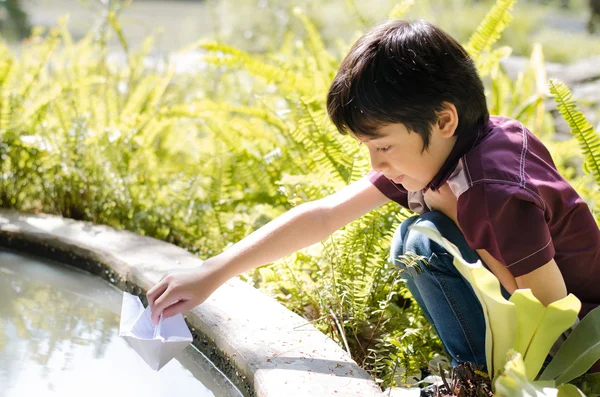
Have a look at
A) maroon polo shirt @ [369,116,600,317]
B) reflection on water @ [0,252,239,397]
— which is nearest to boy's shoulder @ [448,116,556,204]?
maroon polo shirt @ [369,116,600,317]

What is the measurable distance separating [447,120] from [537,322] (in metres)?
0.46

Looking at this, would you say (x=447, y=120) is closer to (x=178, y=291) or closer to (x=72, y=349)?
(x=178, y=291)

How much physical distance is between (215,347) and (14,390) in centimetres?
50

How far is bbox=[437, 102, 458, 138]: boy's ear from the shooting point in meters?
1.50

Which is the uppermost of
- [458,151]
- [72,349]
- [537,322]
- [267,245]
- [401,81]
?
[401,81]

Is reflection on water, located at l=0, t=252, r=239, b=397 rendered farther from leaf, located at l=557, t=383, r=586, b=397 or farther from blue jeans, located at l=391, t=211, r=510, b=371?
leaf, located at l=557, t=383, r=586, b=397

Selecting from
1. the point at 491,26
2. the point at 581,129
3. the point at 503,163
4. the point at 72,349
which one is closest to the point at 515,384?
the point at 503,163

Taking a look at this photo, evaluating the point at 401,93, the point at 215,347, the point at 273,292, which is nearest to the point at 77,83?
the point at 273,292

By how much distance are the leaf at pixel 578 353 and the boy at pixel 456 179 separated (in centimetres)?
10

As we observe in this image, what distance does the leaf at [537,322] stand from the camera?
130 cm

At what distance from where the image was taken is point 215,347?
1.88 m

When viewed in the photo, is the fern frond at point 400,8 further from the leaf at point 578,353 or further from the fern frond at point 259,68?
the leaf at point 578,353

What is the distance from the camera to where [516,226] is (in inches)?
53.8

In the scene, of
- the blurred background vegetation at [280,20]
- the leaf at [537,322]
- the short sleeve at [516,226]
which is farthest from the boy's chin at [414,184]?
the blurred background vegetation at [280,20]
